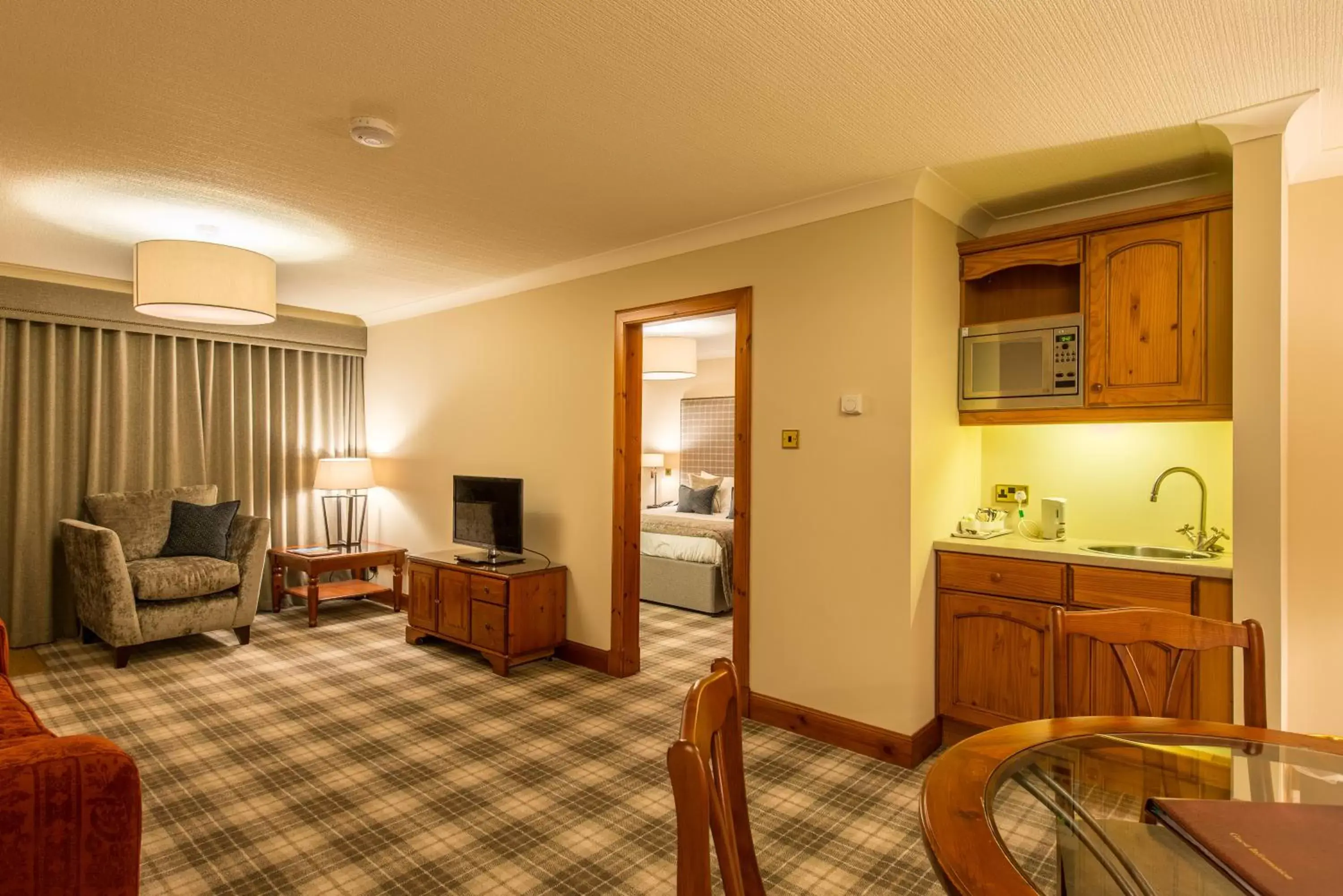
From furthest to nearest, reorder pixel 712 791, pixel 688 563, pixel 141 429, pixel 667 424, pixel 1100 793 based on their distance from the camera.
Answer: pixel 667 424, pixel 688 563, pixel 141 429, pixel 1100 793, pixel 712 791

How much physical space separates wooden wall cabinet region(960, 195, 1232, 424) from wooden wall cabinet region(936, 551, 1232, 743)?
67cm

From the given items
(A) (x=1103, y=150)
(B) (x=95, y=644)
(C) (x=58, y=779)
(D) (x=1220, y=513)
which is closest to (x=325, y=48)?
(C) (x=58, y=779)

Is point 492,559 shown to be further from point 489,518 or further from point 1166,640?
point 1166,640

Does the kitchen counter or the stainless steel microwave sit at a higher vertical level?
the stainless steel microwave

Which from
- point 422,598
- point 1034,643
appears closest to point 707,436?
point 422,598

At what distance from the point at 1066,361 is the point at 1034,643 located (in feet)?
3.85

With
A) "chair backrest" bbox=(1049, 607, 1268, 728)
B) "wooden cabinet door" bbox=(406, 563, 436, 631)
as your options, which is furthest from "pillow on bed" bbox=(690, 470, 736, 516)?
"chair backrest" bbox=(1049, 607, 1268, 728)

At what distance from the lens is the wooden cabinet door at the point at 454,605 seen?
4.39m

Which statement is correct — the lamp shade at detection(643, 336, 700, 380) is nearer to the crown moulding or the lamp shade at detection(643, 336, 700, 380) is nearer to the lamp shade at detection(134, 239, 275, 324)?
the crown moulding

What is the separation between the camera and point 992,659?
303cm

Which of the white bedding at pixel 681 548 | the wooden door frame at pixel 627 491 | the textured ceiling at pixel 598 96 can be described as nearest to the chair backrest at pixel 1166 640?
the textured ceiling at pixel 598 96

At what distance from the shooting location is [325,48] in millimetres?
2043

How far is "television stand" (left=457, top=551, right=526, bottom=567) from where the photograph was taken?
14.6ft

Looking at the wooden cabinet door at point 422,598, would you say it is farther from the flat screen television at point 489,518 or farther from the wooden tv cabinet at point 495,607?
the flat screen television at point 489,518
